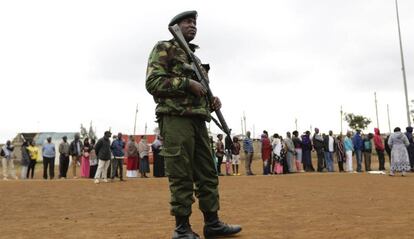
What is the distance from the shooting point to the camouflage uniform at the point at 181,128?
3.84 metres

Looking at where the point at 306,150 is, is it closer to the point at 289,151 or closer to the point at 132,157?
the point at 289,151

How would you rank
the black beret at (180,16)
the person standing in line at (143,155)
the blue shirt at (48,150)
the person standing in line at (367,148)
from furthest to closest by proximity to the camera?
the person standing in line at (367,148)
the person standing in line at (143,155)
the blue shirt at (48,150)
the black beret at (180,16)

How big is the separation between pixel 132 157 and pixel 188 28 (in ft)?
44.7

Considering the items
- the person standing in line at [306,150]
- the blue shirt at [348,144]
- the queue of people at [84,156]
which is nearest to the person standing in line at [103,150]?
the queue of people at [84,156]

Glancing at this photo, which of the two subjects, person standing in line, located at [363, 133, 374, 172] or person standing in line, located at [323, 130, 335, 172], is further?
person standing in line, located at [363, 133, 374, 172]

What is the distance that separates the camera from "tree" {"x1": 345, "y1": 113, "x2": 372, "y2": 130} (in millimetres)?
70294

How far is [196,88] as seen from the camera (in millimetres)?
3910

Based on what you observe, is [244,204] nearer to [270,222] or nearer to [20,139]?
[270,222]

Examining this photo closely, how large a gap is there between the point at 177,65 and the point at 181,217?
1.35m

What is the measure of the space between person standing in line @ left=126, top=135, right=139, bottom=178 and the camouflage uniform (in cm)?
1307

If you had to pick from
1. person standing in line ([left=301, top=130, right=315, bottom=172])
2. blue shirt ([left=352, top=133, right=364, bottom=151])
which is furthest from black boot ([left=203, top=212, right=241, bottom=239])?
blue shirt ([left=352, top=133, right=364, bottom=151])

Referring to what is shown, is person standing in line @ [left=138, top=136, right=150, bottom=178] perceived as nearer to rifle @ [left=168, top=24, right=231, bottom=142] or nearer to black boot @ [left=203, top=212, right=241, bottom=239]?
rifle @ [left=168, top=24, right=231, bottom=142]

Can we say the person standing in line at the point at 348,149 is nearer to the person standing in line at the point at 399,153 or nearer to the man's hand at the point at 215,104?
the person standing in line at the point at 399,153

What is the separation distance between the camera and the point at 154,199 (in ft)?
28.6
